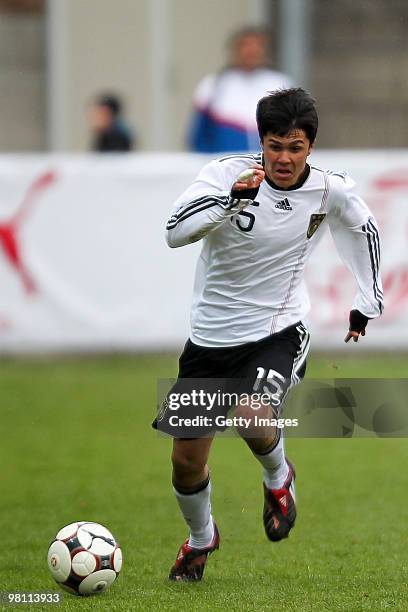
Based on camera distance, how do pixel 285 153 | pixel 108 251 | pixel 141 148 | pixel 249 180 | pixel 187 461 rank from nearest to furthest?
pixel 249 180
pixel 285 153
pixel 187 461
pixel 108 251
pixel 141 148

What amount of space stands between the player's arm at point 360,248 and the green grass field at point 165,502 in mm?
1054

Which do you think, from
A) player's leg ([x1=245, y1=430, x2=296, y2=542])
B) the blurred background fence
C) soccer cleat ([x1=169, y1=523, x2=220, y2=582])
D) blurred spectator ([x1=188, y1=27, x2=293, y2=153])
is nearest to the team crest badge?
player's leg ([x1=245, y1=430, x2=296, y2=542])

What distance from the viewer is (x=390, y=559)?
18.5 feet

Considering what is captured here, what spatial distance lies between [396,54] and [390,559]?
9.54 meters

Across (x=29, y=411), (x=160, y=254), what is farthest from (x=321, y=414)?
(x=160, y=254)

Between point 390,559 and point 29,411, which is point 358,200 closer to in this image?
point 390,559

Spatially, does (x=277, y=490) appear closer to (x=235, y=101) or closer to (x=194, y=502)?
(x=194, y=502)

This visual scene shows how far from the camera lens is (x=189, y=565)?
17.7ft

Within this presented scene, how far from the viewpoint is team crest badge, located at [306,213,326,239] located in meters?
5.43

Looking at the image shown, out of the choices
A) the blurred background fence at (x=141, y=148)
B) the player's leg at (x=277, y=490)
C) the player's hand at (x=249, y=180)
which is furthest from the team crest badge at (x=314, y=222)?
the blurred background fence at (x=141, y=148)

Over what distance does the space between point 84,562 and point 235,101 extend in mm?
6888

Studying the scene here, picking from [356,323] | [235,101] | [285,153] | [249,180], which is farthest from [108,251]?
[249,180]

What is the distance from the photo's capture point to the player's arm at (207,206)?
498 cm

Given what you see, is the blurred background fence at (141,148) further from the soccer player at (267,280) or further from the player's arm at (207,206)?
the player's arm at (207,206)
